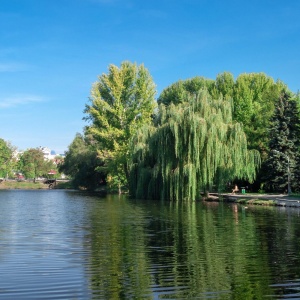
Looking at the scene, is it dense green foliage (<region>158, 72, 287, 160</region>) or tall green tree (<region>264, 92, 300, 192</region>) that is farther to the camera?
dense green foliage (<region>158, 72, 287, 160</region>)

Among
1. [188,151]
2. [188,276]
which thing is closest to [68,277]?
[188,276]

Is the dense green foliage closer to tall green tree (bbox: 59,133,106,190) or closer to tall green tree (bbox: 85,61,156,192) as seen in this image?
tall green tree (bbox: 85,61,156,192)

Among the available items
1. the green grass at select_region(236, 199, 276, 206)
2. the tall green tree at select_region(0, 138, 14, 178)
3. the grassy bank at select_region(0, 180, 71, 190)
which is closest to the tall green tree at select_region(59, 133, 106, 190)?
the grassy bank at select_region(0, 180, 71, 190)

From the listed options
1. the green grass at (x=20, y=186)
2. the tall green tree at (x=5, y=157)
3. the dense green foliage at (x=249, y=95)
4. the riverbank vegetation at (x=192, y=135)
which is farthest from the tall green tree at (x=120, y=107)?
the tall green tree at (x=5, y=157)

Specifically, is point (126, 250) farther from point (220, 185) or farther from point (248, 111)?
point (248, 111)

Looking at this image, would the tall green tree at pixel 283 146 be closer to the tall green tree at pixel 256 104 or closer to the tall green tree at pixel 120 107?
the tall green tree at pixel 256 104

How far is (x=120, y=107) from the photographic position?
2151 inches

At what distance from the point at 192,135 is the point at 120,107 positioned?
18.6 meters

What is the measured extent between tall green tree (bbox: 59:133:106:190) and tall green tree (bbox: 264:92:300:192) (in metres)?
27.5

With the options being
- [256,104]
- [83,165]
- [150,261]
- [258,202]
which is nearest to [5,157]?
[83,165]

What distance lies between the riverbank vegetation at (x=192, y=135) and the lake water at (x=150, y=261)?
17.0m

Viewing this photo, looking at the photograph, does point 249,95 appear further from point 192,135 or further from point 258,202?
point 258,202

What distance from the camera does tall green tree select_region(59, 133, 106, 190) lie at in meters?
68.6

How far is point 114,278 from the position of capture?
1002cm
